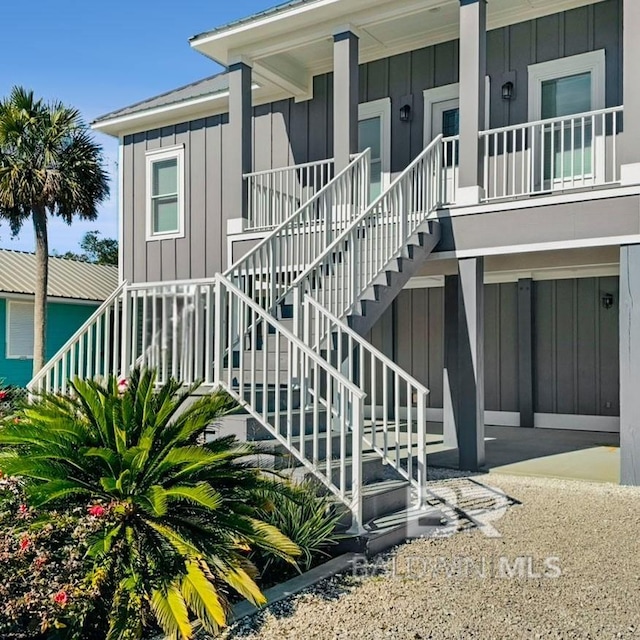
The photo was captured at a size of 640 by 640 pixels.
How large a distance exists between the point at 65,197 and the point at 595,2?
9.67 m

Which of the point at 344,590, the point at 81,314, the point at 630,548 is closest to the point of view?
the point at 344,590

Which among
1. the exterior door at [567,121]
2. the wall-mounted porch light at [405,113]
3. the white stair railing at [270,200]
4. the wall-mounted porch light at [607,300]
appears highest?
the wall-mounted porch light at [405,113]

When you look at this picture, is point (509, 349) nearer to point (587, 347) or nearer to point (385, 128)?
point (587, 347)

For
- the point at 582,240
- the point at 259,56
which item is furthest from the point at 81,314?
the point at 582,240

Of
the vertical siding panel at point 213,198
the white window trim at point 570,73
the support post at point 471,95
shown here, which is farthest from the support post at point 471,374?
the vertical siding panel at point 213,198

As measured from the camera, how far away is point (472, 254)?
8297 mm

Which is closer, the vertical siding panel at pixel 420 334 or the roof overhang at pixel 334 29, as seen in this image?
the roof overhang at pixel 334 29

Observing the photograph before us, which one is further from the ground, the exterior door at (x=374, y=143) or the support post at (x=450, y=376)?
the exterior door at (x=374, y=143)

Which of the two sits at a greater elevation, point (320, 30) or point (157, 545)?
point (320, 30)

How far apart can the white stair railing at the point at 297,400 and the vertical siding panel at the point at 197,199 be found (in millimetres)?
6147

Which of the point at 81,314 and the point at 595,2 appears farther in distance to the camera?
the point at 81,314

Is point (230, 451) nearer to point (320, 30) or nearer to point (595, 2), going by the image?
point (320, 30)

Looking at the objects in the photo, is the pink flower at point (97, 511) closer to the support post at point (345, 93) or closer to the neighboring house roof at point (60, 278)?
the support post at point (345, 93)

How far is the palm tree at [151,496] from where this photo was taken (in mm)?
3684
